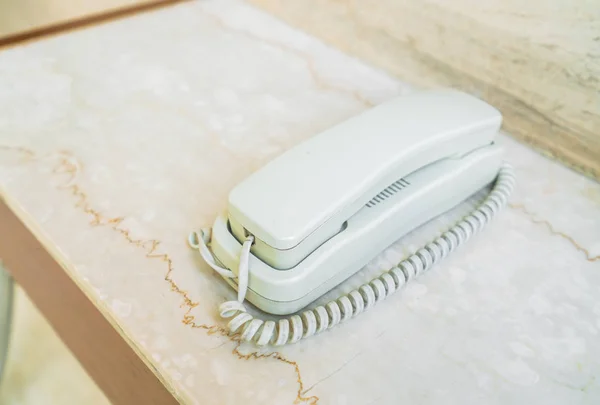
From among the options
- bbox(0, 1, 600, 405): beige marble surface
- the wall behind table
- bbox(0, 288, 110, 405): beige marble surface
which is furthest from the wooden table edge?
the wall behind table

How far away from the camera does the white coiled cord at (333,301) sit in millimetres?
384

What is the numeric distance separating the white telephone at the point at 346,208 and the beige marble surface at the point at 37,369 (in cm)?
30

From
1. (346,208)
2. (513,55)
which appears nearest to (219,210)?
(346,208)

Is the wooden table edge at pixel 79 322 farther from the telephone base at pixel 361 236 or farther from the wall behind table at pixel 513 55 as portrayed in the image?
the wall behind table at pixel 513 55

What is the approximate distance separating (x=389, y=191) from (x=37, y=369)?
20.2 inches

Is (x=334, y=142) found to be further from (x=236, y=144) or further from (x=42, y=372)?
(x=42, y=372)

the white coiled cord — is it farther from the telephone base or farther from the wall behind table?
the wall behind table

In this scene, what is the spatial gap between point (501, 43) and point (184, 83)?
372mm

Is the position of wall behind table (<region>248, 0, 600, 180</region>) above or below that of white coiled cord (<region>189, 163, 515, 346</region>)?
above

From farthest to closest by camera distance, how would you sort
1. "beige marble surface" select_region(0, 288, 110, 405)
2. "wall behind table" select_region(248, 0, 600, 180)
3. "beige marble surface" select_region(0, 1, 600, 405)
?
"beige marble surface" select_region(0, 288, 110, 405)
"wall behind table" select_region(248, 0, 600, 180)
"beige marble surface" select_region(0, 1, 600, 405)

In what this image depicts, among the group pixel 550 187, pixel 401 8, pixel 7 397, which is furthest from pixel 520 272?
pixel 7 397

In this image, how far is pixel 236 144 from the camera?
57cm

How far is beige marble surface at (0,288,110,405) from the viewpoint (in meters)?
0.62

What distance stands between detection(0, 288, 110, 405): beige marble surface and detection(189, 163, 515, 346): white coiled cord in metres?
0.28
